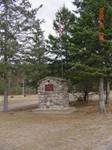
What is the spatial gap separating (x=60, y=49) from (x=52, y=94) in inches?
215

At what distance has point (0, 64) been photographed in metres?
21.7

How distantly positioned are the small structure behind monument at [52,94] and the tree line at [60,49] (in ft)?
3.75

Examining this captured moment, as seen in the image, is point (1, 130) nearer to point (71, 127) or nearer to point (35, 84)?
point (71, 127)

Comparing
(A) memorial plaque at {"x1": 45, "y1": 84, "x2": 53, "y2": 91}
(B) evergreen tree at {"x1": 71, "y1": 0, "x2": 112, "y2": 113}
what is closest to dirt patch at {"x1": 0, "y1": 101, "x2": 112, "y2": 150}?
(B) evergreen tree at {"x1": 71, "y1": 0, "x2": 112, "y2": 113}

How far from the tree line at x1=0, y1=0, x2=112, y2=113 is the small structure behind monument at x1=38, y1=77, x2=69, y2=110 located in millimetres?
1144

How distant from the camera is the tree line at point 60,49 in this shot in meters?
20.3

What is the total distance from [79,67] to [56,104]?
3.17 meters

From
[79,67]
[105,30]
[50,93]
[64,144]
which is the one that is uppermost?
[105,30]

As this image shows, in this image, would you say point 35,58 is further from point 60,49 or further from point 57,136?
point 57,136

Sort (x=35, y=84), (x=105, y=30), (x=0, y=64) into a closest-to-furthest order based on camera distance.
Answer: (x=105, y=30), (x=0, y=64), (x=35, y=84)

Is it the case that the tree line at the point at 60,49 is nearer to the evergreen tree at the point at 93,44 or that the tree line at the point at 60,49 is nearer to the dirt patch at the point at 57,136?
the evergreen tree at the point at 93,44

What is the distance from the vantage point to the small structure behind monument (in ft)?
72.2

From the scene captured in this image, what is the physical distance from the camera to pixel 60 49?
26.5 m

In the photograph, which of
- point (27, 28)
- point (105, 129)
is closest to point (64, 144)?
point (105, 129)
